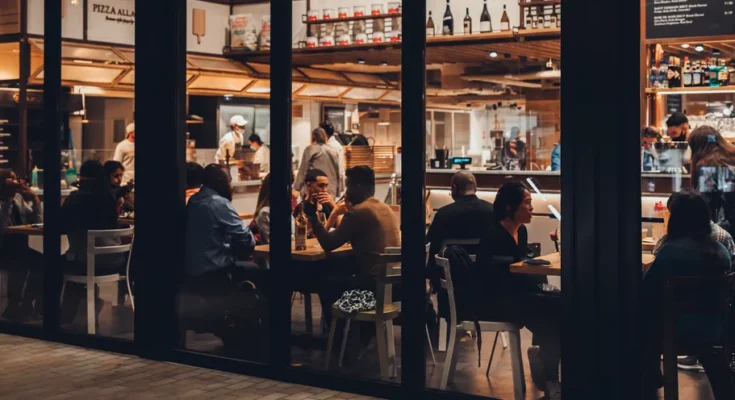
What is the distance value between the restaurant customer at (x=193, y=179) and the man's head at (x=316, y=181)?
908 mm

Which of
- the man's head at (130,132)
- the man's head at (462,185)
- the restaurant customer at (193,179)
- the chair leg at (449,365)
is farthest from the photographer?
the man's head at (130,132)

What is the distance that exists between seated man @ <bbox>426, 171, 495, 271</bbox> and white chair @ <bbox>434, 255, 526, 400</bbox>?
0.48ft

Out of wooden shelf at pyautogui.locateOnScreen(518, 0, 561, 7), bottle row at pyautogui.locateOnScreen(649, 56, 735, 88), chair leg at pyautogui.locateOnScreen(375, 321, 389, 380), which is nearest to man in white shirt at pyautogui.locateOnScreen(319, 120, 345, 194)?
chair leg at pyautogui.locateOnScreen(375, 321, 389, 380)

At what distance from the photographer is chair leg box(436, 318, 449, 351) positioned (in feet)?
18.1

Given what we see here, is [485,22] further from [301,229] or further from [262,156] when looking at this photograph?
[301,229]

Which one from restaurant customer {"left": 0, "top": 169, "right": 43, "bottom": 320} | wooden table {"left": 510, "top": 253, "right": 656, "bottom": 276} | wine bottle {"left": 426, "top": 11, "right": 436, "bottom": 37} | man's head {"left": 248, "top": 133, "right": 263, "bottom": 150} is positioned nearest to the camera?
wooden table {"left": 510, "top": 253, "right": 656, "bottom": 276}

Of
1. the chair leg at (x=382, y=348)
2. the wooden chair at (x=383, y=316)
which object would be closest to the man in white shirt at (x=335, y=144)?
the wooden chair at (x=383, y=316)

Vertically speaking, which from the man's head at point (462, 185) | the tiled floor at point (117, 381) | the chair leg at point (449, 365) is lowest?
the tiled floor at point (117, 381)

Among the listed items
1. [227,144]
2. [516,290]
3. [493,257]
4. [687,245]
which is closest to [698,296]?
[687,245]

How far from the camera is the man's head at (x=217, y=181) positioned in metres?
6.70

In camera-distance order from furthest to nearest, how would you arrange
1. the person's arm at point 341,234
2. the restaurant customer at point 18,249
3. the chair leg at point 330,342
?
the restaurant customer at point 18,249 → the person's arm at point 341,234 → the chair leg at point 330,342

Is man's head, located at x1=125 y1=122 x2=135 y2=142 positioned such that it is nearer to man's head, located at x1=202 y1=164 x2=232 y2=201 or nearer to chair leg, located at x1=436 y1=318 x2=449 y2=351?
man's head, located at x1=202 y1=164 x2=232 y2=201

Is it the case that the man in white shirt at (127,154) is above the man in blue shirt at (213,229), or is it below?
above

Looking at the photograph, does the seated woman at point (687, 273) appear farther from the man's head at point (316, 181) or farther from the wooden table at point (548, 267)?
the man's head at point (316, 181)
